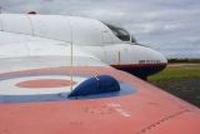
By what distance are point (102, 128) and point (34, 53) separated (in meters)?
6.19

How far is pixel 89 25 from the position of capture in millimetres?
13758

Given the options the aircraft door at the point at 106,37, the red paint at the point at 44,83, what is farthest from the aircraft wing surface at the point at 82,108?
the aircraft door at the point at 106,37

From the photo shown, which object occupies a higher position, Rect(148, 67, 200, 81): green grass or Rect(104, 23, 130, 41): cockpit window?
Rect(104, 23, 130, 41): cockpit window

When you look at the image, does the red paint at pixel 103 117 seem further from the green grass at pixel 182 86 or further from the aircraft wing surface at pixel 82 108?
the green grass at pixel 182 86

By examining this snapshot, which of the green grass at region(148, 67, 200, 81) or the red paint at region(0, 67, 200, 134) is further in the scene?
the green grass at region(148, 67, 200, 81)

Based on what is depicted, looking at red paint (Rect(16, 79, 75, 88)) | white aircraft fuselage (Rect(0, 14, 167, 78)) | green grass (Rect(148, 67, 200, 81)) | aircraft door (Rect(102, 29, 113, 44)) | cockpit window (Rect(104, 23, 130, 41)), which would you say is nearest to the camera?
red paint (Rect(16, 79, 75, 88))

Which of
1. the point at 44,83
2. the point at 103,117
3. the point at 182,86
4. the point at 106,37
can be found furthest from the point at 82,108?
the point at 182,86

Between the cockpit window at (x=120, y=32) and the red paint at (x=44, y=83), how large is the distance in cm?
808

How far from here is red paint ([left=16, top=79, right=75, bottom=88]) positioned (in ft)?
20.0

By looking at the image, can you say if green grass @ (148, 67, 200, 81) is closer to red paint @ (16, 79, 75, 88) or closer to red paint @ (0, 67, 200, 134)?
red paint @ (16, 79, 75, 88)

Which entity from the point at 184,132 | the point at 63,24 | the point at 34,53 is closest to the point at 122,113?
the point at 184,132

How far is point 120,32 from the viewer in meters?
14.8

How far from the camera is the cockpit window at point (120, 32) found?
47.7ft

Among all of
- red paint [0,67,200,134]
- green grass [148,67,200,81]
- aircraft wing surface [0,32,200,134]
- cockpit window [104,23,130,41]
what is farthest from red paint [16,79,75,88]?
green grass [148,67,200,81]
